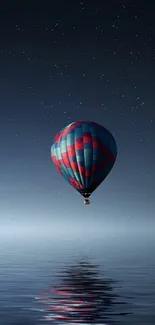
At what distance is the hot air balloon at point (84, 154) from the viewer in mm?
60750

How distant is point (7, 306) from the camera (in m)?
30.7

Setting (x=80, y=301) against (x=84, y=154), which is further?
(x=84, y=154)

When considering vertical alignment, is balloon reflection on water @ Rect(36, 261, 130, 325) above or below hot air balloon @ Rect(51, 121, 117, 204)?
below

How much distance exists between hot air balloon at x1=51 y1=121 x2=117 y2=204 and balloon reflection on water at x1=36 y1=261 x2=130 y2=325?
48.5 feet

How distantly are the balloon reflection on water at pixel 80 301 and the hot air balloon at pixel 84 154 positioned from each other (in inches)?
582

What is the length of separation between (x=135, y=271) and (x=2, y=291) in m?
20.4

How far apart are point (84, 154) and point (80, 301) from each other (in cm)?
2971

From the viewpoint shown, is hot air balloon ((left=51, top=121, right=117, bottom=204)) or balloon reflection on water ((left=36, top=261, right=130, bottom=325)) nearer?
balloon reflection on water ((left=36, top=261, right=130, bottom=325))

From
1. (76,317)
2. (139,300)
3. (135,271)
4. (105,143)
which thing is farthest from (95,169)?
(76,317)

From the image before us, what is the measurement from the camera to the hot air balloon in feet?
199

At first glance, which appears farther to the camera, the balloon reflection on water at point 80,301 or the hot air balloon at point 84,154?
the hot air balloon at point 84,154

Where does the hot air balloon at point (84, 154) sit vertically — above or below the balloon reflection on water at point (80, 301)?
above

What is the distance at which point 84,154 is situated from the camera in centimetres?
6094

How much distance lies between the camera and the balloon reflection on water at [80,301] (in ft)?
87.5
